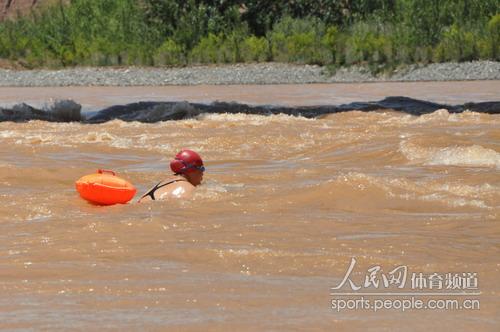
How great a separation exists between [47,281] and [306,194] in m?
4.03

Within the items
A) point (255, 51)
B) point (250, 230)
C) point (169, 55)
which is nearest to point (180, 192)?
point (250, 230)

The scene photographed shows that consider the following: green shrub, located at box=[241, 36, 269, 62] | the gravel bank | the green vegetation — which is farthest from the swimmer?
green shrub, located at box=[241, 36, 269, 62]

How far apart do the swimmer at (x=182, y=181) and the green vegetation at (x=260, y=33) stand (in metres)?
27.3

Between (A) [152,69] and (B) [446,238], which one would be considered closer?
(B) [446,238]

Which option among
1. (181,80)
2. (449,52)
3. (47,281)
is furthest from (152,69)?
(47,281)

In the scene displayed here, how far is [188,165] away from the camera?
9.56 m

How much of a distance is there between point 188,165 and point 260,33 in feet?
123

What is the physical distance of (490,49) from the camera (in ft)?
121

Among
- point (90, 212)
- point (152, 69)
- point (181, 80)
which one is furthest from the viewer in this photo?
point (152, 69)

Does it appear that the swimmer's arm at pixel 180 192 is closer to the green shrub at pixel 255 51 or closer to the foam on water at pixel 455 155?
the foam on water at pixel 455 155

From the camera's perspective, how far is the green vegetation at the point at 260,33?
37750mm

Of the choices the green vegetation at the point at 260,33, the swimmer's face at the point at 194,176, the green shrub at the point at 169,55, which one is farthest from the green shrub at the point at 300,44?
the swimmer's face at the point at 194,176

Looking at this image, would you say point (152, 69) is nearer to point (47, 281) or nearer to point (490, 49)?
point (490, 49)

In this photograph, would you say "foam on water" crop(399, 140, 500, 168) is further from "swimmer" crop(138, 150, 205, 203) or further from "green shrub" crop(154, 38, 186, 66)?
"green shrub" crop(154, 38, 186, 66)
